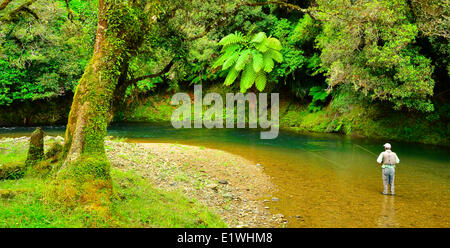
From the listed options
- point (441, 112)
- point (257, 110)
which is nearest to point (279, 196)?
point (441, 112)

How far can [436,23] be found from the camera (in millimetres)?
9250

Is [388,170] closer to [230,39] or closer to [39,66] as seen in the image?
[230,39]

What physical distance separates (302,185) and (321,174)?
1.24 m

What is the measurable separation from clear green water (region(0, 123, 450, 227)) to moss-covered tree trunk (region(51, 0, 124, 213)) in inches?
123

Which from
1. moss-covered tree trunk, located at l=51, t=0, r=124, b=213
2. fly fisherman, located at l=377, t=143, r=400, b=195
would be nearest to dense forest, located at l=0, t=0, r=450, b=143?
moss-covered tree trunk, located at l=51, t=0, r=124, b=213

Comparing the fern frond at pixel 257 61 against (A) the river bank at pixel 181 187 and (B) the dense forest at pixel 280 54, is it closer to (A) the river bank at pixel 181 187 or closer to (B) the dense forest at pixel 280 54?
(B) the dense forest at pixel 280 54

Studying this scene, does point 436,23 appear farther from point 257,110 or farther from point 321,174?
point 257,110

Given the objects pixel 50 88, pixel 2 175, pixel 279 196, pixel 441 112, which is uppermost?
pixel 50 88

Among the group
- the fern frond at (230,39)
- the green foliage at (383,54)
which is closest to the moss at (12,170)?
the green foliage at (383,54)

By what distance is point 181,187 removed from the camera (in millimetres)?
6227

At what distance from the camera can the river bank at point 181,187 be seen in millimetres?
3824

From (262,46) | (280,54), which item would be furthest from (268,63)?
(262,46)

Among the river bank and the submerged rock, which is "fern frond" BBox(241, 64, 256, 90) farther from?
the submerged rock

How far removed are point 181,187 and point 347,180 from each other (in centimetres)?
419
